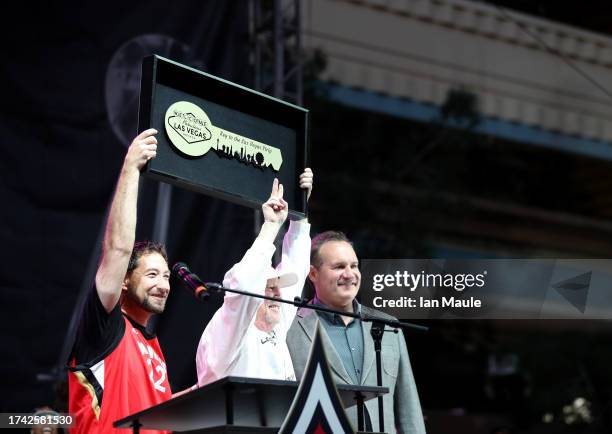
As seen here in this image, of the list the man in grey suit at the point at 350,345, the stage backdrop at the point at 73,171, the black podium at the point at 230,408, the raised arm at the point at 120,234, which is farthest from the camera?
the stage backdrop at the point at 73,171

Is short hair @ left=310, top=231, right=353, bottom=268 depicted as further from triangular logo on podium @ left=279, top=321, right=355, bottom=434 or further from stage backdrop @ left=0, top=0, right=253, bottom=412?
stage backdrop @ left=0, top=0, right=253, bottom=412

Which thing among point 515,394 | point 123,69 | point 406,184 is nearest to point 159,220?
point 123,69

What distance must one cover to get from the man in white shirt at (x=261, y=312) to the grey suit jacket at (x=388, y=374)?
92 mm

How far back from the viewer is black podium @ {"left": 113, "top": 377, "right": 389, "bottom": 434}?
2.77 m

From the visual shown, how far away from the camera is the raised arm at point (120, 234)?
10.9ft

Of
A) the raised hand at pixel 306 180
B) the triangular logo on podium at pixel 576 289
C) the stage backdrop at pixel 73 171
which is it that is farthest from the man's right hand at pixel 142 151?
the stage backdrop at pixel 73 171

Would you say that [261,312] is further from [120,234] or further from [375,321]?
[120,234]

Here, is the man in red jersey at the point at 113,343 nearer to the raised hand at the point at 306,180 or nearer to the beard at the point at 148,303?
the beard at the point at 148,303

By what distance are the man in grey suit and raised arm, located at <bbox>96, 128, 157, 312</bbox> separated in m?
0.88

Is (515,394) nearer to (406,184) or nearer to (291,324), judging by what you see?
(406,184)

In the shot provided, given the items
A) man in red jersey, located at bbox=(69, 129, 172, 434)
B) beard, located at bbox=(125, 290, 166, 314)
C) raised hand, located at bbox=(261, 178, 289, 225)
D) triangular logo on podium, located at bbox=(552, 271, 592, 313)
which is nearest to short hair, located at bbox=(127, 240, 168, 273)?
beard, located at bbox=(125, 290, 166, 314)

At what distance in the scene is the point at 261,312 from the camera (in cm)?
387

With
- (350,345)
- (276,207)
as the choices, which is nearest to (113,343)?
(276,207)

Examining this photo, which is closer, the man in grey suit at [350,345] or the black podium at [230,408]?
the black podium at [230,408]
